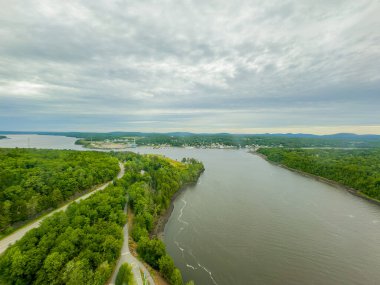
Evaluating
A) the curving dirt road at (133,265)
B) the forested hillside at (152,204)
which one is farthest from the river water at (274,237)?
the curving dirt road at (133,265)

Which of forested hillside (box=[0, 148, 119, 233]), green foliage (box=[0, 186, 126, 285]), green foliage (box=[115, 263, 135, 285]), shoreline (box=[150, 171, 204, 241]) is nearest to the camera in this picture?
green foliage (box=[0, 186, 126, 285])

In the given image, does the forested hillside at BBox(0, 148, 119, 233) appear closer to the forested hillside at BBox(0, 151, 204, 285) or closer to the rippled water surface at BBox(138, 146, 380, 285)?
the forested hillside at BBox(0, 151, 204, 285)

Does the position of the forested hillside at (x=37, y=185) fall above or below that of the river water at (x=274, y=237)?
above

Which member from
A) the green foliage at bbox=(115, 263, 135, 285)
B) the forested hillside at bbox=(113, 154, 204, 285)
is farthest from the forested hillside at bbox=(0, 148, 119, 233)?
the green foliage at bbox=(115, 263, 135, 285)

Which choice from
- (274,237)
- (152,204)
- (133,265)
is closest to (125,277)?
(133,265)

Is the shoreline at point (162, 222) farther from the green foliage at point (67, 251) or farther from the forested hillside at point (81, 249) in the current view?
the green foliage at point (67, 251)

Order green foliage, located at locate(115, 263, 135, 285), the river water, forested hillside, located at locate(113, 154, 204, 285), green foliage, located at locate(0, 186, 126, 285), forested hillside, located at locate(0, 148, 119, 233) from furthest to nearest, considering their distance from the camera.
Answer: forested hillside, located at locate(0, 148, 119, 233), the river water, forested hillside, located at locate(113, 154, 204, 285), green foliage, located at locate(115, 263, 135, 285), green foliage, located at locate(0, 186, 126, 285)

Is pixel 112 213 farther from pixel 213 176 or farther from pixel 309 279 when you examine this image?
pixel 213 176

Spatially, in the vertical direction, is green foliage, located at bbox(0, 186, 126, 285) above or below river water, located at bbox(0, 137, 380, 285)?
above
